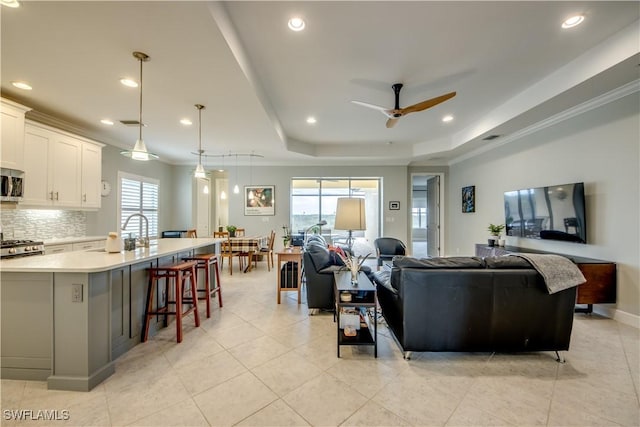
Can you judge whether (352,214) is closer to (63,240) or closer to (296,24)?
(296,24)

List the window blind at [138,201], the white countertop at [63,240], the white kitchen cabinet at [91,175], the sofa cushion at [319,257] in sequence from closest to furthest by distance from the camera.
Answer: the sofa cushion at [319,257], the white countertop at [63,240], the white kitchen cabinet at [91,175], the window blind at [138,201]

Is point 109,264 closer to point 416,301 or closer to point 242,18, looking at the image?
point 242,18

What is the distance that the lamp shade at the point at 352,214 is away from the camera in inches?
103

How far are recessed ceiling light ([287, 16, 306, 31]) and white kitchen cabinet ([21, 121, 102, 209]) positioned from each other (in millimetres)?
3659

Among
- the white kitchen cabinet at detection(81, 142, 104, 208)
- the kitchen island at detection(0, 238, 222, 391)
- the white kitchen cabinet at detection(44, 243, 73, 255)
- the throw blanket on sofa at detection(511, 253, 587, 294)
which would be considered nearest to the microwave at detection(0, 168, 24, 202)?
the white kitchen cabinet at detection(44, 243, 73, 255)

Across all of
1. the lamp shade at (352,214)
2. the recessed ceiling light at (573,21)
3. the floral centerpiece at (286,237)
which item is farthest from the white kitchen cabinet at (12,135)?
the recessed ceiling light at (573,21)

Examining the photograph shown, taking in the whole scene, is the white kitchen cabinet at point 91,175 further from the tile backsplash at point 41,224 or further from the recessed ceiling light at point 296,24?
the recessed ceiling light at point 296,24

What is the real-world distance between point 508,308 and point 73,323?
10.9 feet

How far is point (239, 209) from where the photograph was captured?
7398mm

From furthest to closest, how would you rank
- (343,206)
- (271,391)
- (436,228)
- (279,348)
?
(436,228)
(343,206)
(279,348)
(271,391)

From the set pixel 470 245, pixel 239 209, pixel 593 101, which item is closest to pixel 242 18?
pixel 593 101

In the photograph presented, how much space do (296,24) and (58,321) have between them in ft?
9.69

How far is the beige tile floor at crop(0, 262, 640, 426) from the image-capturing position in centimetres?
160

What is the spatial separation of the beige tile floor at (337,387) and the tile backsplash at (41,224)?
106 inches
